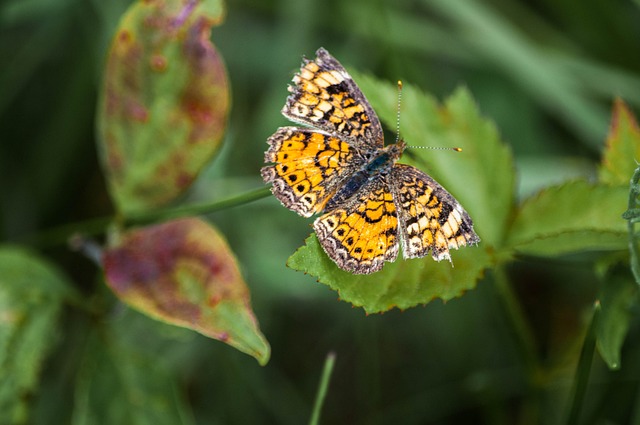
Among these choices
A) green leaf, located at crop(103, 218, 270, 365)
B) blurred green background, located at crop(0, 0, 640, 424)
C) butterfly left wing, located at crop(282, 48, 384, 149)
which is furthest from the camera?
blurred green background, located at crop(0, 0, 640, 424)

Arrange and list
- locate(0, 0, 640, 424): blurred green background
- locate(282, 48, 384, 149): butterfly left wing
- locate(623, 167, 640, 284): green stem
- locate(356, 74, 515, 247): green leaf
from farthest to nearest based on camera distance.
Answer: locate(0, 0, 640, 424): blurred green background → locate(356, 74, 515, 247): green leaf → locate(282, 48, 384, 149): butterfly left wing → locate(623, 167, 640, 284): green stem

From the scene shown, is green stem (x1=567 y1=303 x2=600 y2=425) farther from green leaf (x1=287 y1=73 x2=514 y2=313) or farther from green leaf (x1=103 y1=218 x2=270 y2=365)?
green leaf (x1=103 y1=218 x2=270 y2=365)

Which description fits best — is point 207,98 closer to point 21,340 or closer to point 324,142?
point 324,142

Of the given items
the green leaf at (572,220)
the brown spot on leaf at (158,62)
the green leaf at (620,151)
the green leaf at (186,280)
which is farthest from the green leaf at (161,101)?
the green leaf at (620,151)

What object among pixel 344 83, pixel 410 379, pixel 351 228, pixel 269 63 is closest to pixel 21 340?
pixel 351 228

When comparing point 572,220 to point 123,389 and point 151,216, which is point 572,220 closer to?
point 151,216

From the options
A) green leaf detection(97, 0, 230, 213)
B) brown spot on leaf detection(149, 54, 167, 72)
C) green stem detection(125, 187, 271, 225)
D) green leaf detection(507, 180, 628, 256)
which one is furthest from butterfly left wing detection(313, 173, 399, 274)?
brown spot on leaf detection(149, 54, 167, 72)
